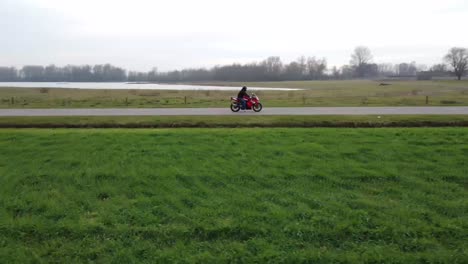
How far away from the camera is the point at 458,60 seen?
332ft

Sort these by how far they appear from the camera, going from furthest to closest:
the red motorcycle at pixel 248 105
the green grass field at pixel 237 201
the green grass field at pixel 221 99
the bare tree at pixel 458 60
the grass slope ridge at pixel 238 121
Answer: the bare tree at pixel 458 60, the green grass field at pixel 221 99, the red motorcycle at pixel 248 105, the grass slope ridge at pixel 238 121, the green grass field at pixel 237 201

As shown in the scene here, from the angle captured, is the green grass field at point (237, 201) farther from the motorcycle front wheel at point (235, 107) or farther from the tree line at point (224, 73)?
the tree line at point (224, 73)

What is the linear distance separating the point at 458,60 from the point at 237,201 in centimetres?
11806

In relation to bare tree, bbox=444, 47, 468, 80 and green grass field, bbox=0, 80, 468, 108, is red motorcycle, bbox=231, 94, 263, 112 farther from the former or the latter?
bare tree, bbox=444, 47, 468, 80

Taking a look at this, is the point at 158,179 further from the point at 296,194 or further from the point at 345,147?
the point at 345,147

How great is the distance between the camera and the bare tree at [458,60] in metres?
97.3

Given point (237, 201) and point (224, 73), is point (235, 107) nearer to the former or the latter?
point (237, 201)

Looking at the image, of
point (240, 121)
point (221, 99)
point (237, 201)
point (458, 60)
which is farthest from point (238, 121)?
point (458, 60)

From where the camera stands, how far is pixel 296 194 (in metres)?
6.24

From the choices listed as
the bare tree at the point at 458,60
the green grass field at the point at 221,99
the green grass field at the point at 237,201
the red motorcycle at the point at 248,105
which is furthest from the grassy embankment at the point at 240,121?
the bare tree at the point at 458,60

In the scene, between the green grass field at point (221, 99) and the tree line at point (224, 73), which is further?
the tree line at point (224, 73)

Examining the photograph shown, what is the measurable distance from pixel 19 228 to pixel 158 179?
2.64 meters

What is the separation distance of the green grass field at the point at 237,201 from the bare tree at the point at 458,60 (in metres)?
106

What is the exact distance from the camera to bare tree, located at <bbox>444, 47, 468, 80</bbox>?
9731 centimetres
